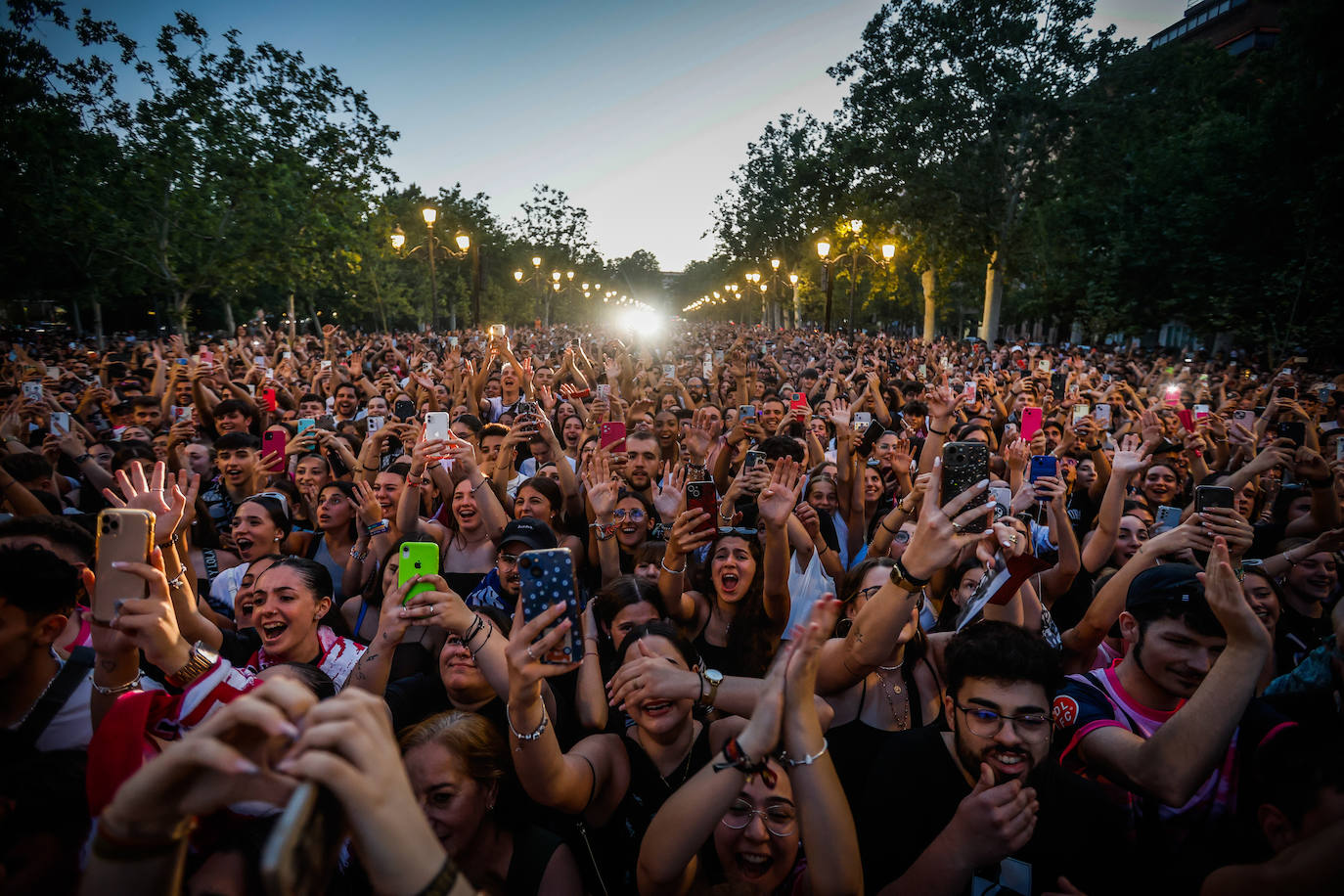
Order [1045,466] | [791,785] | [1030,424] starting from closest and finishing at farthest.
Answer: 1. [791,785]
2. [1045,466]
3. [1030,424]

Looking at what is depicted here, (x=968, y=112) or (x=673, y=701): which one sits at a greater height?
(x=968, y=112)

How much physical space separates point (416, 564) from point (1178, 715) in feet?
9.85

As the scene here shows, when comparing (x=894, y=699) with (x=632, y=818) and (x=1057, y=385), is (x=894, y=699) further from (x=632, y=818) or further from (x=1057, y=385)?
(x=1057, y=385)

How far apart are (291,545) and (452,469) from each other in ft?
5.01

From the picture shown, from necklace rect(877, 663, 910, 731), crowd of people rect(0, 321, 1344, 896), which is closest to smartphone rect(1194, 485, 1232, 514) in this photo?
crowd of people rect(0, 321, 1344, 896)

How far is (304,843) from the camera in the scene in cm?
110

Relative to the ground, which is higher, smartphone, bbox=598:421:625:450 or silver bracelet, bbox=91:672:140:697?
smartphone, bbox=598:421:625:450

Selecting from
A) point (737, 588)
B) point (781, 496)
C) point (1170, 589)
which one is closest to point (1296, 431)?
point (1170, 589)

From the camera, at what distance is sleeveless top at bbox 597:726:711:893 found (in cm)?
270

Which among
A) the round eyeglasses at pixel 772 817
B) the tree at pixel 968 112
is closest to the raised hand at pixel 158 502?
the round eyeglasses at pixel 772 817

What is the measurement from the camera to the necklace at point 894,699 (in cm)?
332

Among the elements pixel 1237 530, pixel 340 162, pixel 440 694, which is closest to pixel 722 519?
pixel 440 694

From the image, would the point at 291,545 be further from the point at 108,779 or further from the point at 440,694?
the point at 108,779

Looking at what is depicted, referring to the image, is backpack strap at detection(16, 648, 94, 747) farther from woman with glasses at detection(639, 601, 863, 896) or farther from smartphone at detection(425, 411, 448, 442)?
smartphone at detection(425, 411, 448, 442)
